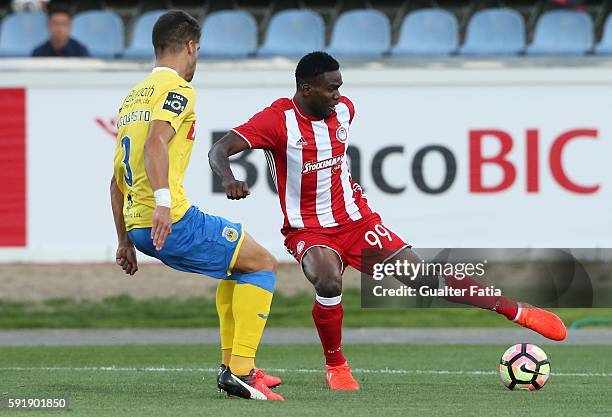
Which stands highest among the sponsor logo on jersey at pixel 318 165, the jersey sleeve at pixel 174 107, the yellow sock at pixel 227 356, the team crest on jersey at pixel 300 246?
the jersey sleeve at pixel 174 107

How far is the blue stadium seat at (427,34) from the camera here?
49.9 feet

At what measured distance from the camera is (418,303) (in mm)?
13461

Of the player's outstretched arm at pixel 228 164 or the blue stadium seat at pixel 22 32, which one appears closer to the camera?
the player's outstretched arm at pixel 228 164

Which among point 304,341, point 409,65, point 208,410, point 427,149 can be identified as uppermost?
point 409,65

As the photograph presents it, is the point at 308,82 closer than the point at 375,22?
Yes

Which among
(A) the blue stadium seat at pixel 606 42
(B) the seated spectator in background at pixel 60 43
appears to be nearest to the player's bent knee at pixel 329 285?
(B) the seated spectator in background at pixel 60 43

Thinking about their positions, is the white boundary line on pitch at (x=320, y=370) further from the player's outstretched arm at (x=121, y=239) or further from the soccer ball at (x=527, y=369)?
the player's outstretched arm at (x=121, y=239)

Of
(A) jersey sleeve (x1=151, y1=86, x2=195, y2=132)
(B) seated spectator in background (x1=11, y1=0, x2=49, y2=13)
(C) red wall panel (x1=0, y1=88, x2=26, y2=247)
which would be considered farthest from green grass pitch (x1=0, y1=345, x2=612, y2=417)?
(B) seated spectator in background (x1=11, y1=0, x2=49, y2=13)

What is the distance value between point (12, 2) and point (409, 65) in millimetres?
6929

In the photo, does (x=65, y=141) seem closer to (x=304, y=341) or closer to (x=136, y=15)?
(x=304, y=341)

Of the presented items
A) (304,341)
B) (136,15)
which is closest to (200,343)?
(304,341)

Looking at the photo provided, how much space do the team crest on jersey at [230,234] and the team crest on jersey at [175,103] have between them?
73 cm

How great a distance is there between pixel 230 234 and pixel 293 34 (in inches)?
333

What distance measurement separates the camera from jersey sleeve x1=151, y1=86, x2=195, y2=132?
7.10 meters
